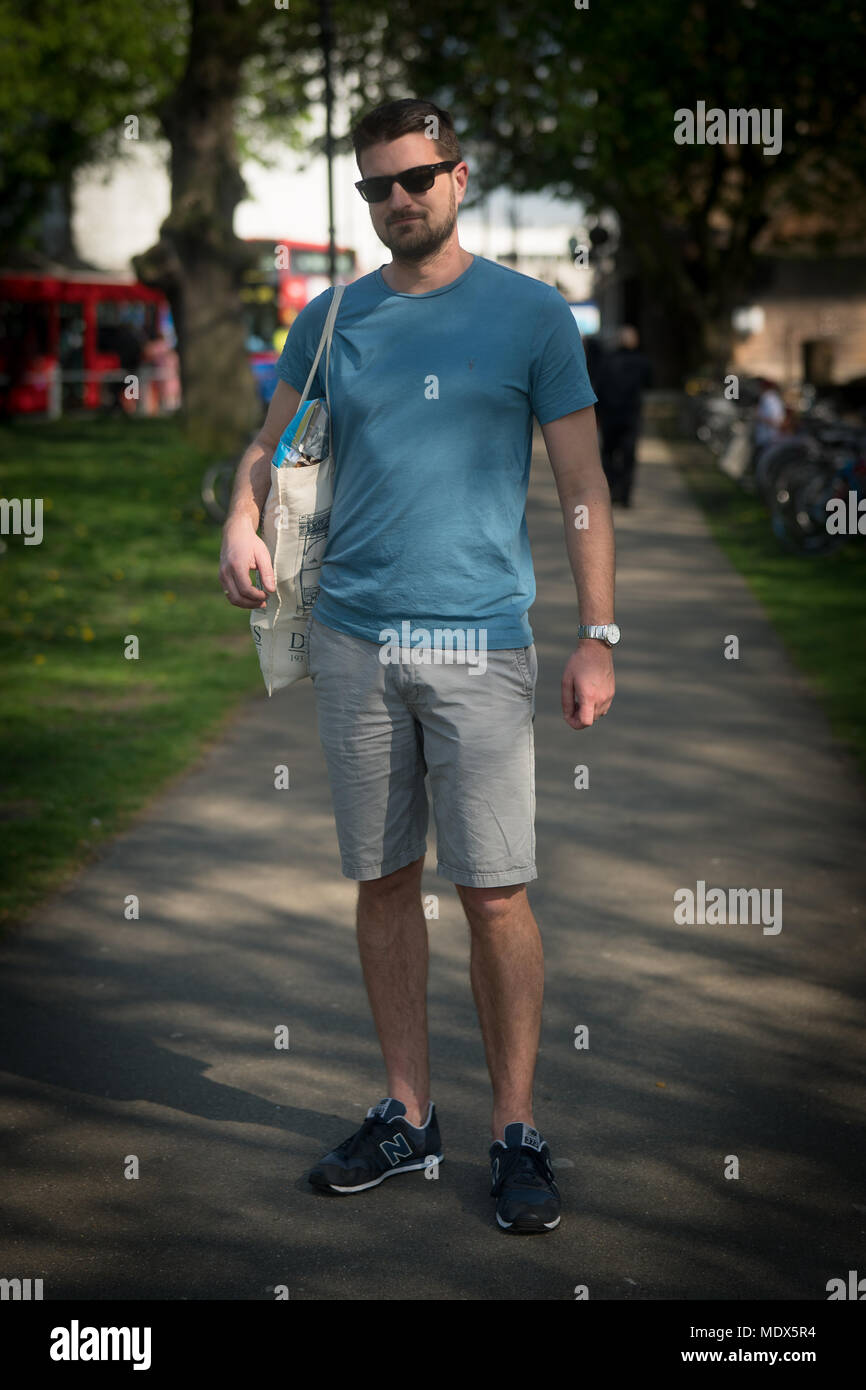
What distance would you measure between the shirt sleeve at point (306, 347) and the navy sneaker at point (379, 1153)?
61.6 inches

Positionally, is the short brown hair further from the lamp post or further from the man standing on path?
the lamp post

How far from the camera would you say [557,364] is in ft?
10.7

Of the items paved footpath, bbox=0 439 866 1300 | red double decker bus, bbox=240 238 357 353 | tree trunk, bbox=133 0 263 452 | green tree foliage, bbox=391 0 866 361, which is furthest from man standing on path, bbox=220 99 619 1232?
red double decker bus, bbox=240 238 357 353

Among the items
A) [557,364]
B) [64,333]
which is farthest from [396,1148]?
[64,333]

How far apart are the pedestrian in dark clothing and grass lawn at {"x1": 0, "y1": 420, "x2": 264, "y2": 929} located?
4379 mm

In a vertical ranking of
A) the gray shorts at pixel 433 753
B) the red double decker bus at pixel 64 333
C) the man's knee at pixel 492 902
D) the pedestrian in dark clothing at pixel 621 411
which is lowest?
the man's knee at pixel 492 902

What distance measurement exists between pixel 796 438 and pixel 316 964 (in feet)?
39.4

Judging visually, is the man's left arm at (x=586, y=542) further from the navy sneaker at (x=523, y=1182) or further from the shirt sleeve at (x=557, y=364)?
the navy sneaker at (x=523, y=1182)

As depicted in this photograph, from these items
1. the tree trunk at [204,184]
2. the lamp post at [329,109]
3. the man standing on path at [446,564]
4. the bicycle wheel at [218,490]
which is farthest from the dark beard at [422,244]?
the tree trunk at [204,184]

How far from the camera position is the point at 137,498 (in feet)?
59.2

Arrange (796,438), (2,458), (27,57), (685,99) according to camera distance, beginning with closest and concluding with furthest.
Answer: (796,438) → (2,458) → (685,99) → (27,57)

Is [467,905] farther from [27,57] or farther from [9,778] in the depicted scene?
[27,57]

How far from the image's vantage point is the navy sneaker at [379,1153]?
11.4 ft

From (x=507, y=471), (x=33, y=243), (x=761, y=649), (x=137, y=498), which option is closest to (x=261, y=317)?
(x=33, y=243)
